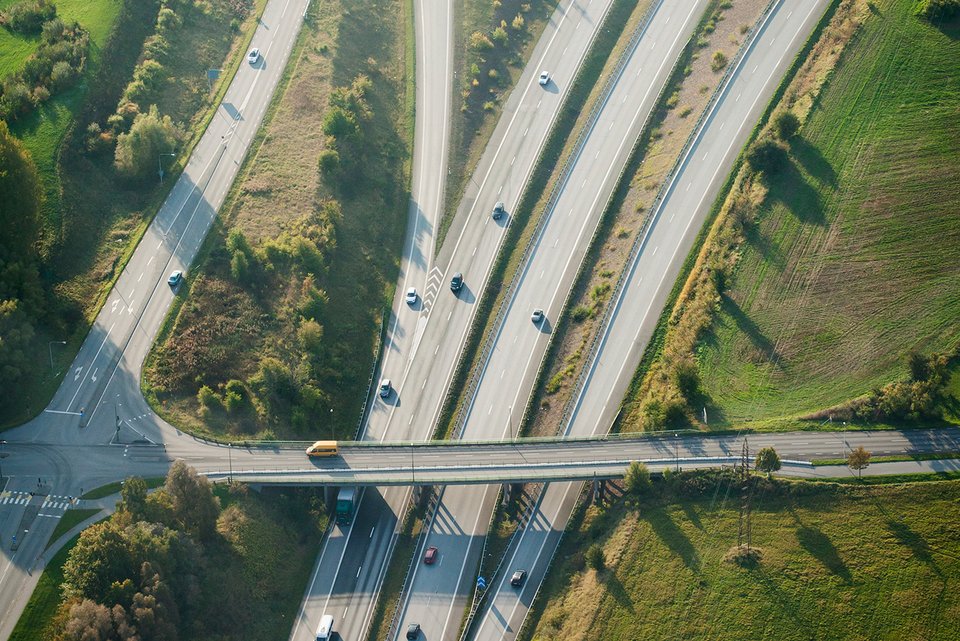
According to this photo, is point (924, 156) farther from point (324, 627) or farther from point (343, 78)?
point (324, 627)

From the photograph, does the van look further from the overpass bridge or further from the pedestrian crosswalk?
the pedestrian crosswalk

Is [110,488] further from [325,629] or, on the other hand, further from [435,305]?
[435,305]

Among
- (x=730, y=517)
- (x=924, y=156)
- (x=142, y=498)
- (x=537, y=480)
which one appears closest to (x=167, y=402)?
(x=142, y=498)

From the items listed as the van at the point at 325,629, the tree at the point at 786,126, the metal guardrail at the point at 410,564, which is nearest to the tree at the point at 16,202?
the metal guardrail at the point at 410,564

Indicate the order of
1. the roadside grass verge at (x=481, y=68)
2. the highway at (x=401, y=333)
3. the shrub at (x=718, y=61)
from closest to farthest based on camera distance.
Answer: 1. the highway at (x=401, y=333)
2. the roadside grass verge at (x=481, y=68)
3. the shrub at (x=718, y=61)

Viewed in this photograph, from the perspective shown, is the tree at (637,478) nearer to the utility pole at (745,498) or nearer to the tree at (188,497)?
the utility pole at (745,498)

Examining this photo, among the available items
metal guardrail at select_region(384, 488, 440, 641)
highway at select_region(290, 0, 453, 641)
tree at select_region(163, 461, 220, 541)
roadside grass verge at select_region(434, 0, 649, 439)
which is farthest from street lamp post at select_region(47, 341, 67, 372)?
roadside grass verge at select_region(434, 0, 649, 439)
